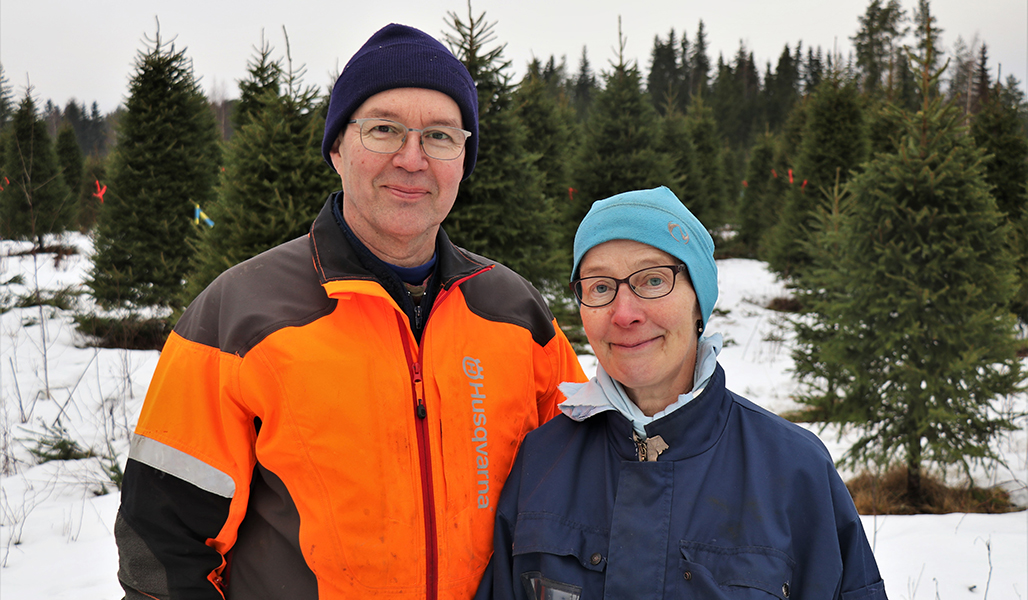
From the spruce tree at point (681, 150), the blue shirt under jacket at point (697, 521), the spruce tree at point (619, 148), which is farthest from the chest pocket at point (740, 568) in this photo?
the spruce tree at point (681, 150)

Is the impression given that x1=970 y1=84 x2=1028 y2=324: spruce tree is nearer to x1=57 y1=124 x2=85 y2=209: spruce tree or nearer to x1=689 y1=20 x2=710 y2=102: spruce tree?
x1=57 y1=124 x2=85 y2=209: spruce tree

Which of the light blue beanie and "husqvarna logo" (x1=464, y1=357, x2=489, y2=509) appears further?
"husqvarna logo" (x1=464, y1=357, x2=489, y2=509)

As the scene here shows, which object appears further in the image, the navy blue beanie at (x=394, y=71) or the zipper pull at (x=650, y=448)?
the navy blue beanie at (x=394, y=71)

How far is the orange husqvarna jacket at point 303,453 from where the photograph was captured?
5.60 ft

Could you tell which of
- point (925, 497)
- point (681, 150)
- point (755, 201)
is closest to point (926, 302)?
point (925, 497)

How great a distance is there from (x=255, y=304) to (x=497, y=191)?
18.5 ft

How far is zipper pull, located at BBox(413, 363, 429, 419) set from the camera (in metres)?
1.81

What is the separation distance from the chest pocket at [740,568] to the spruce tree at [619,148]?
32.9 ft

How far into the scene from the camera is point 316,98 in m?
6.61

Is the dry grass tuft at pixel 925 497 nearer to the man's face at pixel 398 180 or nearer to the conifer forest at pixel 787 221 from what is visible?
the conifer forest at pixel 787 221

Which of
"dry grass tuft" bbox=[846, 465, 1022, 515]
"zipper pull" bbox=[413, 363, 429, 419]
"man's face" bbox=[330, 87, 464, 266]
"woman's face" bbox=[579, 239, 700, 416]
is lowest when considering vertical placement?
"dry grass tuft" bbox=[846, 465, 1022, 515]

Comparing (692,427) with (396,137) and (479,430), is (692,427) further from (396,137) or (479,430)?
(396,137)

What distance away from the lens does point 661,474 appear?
1.70 meters

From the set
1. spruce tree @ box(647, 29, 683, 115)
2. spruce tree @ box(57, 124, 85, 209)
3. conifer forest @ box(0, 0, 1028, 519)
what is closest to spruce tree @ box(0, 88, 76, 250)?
conifer forest @ box(0, 0, 1028, 519)
